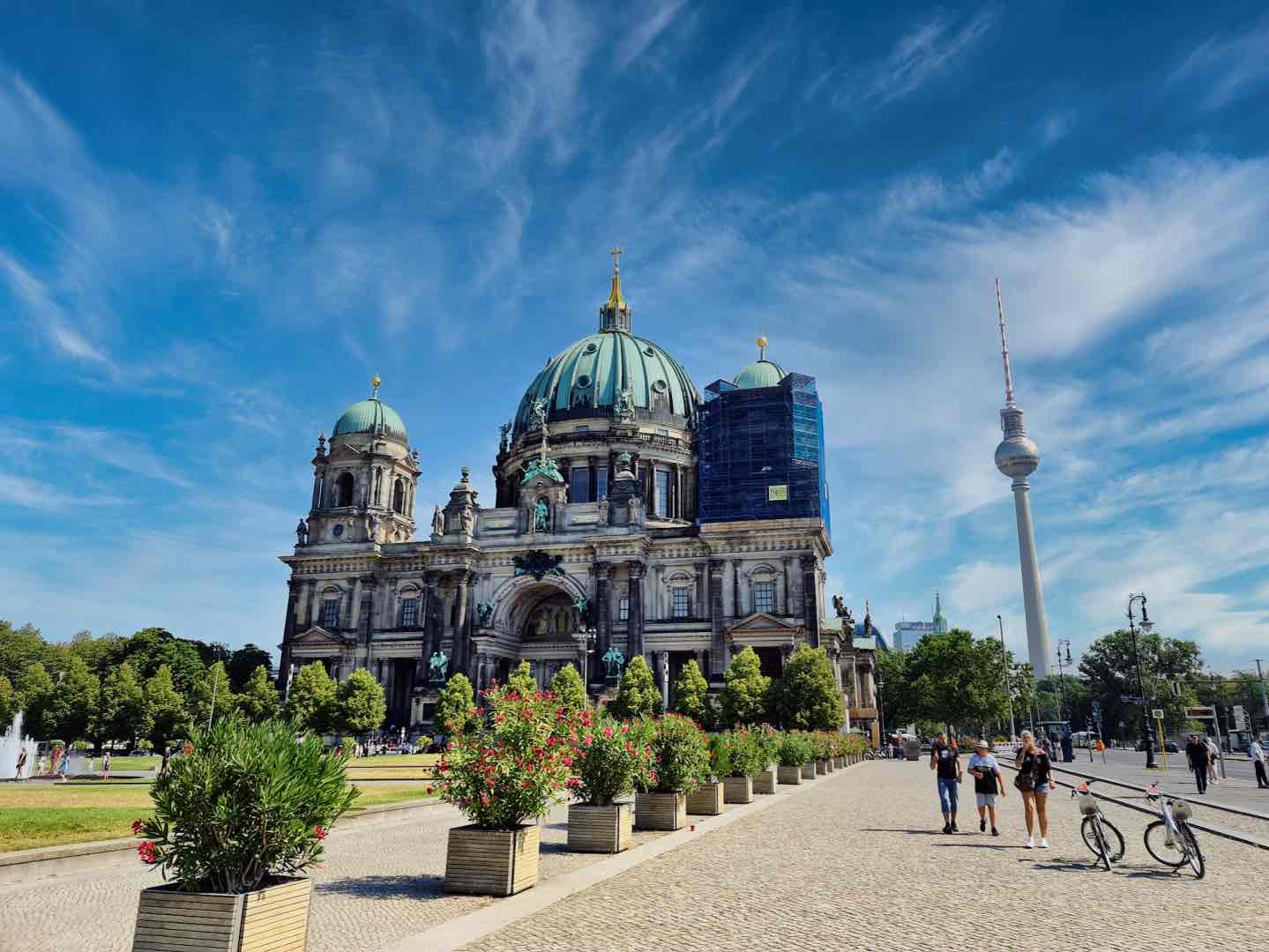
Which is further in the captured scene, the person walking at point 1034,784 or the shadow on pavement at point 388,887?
the person walking at point 1034,784

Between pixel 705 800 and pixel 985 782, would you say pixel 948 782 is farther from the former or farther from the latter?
pixel 705 800

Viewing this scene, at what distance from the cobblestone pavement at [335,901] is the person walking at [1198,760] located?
19.9 m

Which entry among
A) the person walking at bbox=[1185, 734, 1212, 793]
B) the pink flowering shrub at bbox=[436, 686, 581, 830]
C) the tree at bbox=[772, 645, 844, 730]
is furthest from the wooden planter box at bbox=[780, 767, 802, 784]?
the pink flowering shrub at bbox=[436, 686, 581, 830]

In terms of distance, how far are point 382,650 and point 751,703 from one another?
108 ft

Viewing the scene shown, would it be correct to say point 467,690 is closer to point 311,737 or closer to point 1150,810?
point 1150,810

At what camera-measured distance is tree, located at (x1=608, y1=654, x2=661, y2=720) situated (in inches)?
2391

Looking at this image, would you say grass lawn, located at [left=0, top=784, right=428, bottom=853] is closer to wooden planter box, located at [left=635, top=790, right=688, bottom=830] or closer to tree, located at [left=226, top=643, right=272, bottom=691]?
wooden planter box, located at [left=635, top=790, right=688, bottom=830]

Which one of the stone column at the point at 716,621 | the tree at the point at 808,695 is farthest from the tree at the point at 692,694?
the tree at the point at 808,695

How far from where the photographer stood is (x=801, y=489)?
74938mm

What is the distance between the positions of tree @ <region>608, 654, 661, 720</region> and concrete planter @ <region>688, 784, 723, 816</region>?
38.8m

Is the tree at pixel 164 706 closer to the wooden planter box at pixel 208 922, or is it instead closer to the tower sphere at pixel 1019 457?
the wooden planter box at pixel 208 922

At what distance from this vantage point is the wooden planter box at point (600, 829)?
51.1ft

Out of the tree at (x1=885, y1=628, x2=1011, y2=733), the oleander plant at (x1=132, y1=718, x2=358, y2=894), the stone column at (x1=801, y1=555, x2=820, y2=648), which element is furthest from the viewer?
the tree at (x1=885, y1=628, x2=1011, y2=733)

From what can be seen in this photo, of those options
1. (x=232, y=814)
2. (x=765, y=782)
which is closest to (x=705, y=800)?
(x=765, y=782)
